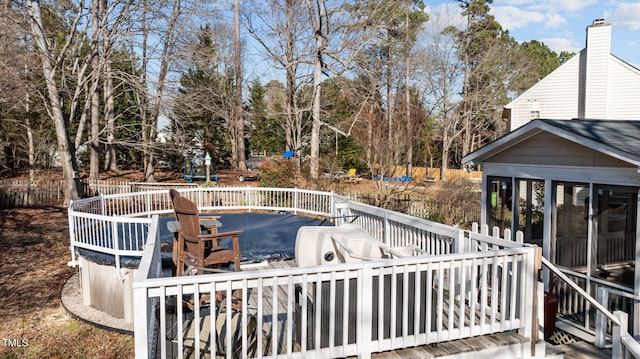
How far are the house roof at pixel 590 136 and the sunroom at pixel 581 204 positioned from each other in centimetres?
Answer: 1

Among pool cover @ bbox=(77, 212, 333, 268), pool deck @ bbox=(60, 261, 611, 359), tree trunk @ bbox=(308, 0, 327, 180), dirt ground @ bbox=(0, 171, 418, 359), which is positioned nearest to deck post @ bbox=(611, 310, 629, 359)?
pool deck @ bbox=(60, 261, 611, 359)

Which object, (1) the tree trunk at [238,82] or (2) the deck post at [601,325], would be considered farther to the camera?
(1) the tree trunk at [238,82]

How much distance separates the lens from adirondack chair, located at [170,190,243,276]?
4.34 m

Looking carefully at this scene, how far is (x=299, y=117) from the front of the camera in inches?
1007

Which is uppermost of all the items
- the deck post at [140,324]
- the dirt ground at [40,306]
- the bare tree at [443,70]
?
the bare tree at [443,70]

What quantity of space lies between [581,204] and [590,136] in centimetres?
94

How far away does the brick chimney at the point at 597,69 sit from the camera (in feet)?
39.5

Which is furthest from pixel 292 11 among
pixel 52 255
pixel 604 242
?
pixel 604 242

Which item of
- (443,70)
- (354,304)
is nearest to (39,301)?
(354,304)

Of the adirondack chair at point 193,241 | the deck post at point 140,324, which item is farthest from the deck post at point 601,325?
the deck post at point 140,324

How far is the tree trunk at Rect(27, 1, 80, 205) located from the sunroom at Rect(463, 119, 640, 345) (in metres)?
13.4

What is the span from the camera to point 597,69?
41.3ft

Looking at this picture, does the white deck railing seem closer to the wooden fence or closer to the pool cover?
the pool cover

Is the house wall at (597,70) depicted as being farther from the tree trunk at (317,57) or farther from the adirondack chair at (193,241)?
the adirondack chair at (193,241)
